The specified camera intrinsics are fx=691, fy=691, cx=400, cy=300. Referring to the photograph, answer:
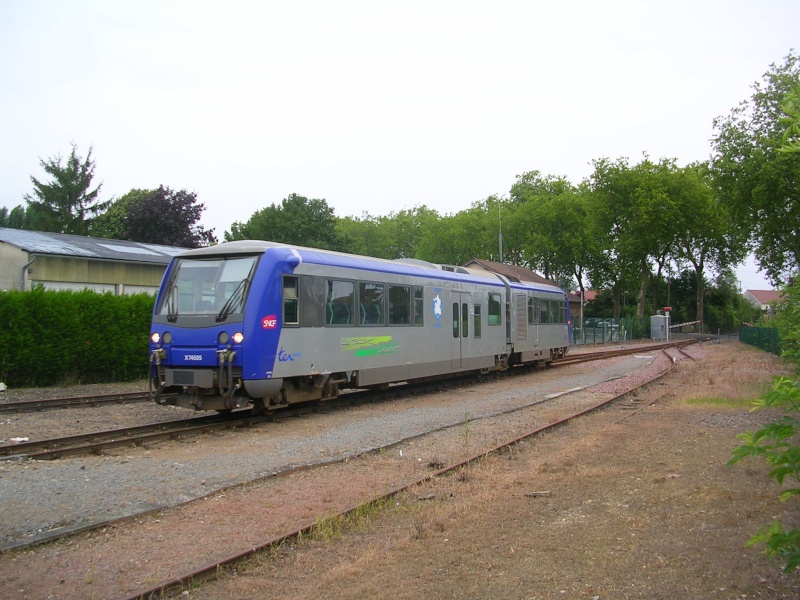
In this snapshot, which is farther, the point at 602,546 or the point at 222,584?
the point at 602,546

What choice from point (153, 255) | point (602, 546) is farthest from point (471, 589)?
point (153, 255)

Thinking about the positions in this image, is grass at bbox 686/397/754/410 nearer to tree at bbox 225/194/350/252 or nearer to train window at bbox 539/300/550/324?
train window at bbox 539/300/550/324

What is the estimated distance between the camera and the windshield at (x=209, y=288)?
38.4ft

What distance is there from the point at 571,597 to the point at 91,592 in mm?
3300

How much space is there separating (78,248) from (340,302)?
53.3 ft

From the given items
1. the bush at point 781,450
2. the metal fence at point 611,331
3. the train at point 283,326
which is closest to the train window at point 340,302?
the train at point 283,326

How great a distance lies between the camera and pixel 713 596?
4.55 metres

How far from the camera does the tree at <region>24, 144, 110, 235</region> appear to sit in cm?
5434

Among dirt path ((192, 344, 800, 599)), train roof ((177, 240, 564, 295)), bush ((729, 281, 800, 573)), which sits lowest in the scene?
dirt path ((192, 344, 800, 599))

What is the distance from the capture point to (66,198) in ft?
181

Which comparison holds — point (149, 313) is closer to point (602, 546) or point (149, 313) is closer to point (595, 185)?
point (602, 546)

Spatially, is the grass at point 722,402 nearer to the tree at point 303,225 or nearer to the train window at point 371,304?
the train window at point 371,304

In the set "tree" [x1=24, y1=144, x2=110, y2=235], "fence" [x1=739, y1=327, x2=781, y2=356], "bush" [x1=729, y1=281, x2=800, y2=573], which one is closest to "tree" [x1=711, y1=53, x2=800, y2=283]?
"fence" [x1=739, y1=327, x2=781, y2=356]

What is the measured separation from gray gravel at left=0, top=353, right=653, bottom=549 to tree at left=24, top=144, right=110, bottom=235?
46.0m
